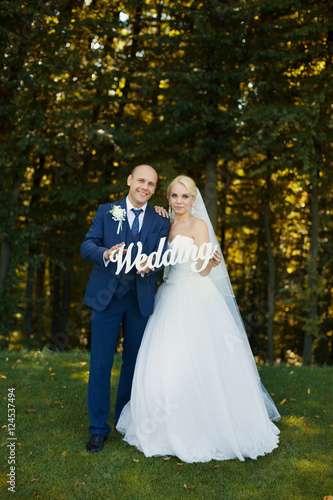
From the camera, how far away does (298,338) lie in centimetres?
1521

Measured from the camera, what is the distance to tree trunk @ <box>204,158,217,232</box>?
9.77 metres

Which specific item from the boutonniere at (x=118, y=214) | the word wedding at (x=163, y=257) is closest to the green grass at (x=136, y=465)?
the word wedding at (x=163, y=257)

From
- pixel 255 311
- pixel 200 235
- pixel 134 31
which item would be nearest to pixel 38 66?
pixel 134 31

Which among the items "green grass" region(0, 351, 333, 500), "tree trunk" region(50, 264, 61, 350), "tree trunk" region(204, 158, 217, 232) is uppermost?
"tree trunk" region(204, 158, 217, 232)

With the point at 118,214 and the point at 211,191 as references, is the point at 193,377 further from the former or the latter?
the point at 211,191

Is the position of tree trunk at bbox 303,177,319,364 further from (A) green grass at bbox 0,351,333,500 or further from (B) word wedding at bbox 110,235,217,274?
(B) word wedding at bbox 110,235,217,274

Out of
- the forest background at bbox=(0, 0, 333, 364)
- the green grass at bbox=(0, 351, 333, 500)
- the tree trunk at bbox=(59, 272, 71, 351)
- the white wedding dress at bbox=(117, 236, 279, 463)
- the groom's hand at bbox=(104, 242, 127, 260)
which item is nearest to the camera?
the green grass at bbox=(0, 351, 333, 500)

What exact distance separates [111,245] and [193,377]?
50.6 inches

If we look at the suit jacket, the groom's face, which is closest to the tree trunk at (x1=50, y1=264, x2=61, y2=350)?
the suit jacket

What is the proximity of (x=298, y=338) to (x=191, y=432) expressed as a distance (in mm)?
12378

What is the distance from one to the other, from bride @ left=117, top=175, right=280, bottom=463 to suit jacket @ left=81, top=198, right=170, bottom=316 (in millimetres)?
161

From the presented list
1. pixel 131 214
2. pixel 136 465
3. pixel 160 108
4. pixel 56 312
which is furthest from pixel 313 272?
pixel 136 465

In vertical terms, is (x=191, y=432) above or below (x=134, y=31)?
below

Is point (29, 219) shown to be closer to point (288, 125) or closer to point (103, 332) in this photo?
point (288, 125)
